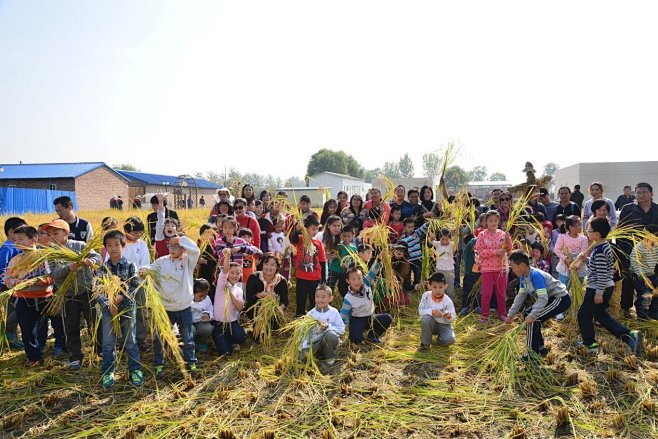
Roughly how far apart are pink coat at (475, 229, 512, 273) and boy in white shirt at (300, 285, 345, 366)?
2.46 meters

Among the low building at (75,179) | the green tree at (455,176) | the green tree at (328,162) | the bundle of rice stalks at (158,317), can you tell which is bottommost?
the bundle of rice stalks at (158,317)

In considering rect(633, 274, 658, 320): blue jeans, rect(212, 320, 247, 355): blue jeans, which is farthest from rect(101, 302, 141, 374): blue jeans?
rect(633, 274, 658, 320): blue jeans

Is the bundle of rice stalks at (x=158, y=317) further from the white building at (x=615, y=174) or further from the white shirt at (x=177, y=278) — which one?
the white building at (x=615, y=174)

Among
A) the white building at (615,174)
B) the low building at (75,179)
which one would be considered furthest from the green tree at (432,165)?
the low building at (75,179)

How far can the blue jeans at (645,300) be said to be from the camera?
5898mm

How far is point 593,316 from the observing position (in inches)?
191

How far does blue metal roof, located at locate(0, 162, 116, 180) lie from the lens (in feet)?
114

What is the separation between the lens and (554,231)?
23.2ft

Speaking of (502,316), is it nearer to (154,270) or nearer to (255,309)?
→ (255,309)

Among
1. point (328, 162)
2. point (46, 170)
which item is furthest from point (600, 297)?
point (328, 162)

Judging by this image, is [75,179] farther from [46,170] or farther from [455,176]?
[455,176]

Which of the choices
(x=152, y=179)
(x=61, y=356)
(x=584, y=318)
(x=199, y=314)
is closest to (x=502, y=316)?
(x=584, y=318)

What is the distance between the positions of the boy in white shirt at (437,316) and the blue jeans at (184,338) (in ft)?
8.93

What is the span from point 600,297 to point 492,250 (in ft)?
5.03
